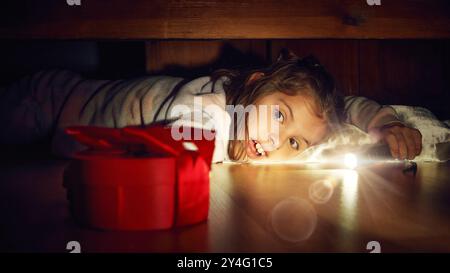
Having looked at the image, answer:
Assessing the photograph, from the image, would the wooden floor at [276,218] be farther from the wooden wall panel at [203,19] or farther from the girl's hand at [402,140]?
the wooden wall panel at [203,19]

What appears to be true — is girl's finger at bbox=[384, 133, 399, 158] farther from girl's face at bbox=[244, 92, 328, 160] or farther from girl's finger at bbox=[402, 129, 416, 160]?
girl's face at bbox=[244, 92, 328, 160]

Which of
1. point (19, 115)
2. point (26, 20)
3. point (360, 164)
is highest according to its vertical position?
point (26, 20)

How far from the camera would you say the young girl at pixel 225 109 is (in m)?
1.44

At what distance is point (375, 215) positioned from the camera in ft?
2.30

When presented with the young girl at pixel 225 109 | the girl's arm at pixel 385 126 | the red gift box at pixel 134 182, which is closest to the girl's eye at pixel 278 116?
the young girl at pixel 225 109

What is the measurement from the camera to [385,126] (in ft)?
4.89

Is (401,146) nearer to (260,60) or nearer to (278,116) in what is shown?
(278,116)

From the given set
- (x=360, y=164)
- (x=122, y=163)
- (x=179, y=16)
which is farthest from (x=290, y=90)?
(x=122, y=163)

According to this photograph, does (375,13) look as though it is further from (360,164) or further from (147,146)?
(147,146)

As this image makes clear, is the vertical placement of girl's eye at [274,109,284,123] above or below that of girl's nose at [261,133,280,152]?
above

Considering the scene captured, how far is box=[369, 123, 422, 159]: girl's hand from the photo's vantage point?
1430 millimetres

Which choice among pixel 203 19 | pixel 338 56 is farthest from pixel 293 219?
pixel 338 56

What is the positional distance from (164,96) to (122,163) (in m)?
0.91

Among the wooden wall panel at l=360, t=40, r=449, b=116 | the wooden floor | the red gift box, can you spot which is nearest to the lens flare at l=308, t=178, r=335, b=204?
the wooden floor
